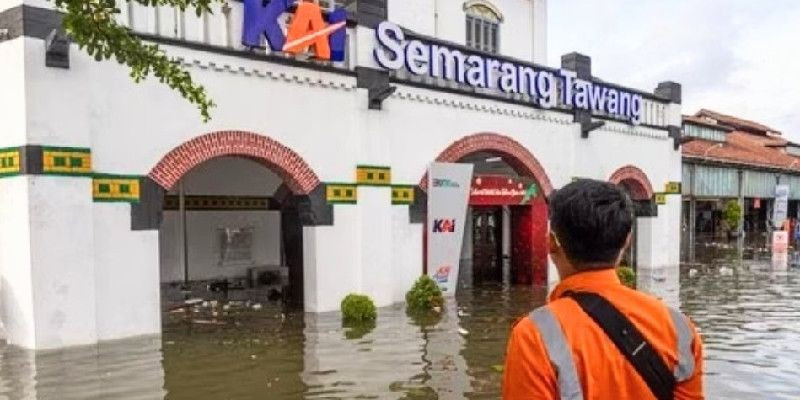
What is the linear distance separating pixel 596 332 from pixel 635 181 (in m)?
18.7

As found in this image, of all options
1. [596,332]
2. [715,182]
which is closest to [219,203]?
[596,332]

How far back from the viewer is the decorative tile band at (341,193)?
1198cm

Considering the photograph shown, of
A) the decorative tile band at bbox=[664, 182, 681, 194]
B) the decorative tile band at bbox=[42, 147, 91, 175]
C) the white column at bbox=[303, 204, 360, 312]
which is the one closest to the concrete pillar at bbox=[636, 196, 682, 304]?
the decorative tile band at bbox=[664, 182, 681, 194]

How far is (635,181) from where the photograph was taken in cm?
1950

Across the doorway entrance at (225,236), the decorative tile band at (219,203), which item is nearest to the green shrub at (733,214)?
the doorway entrance at (225,236)

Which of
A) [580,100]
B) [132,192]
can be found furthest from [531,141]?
[132,192]

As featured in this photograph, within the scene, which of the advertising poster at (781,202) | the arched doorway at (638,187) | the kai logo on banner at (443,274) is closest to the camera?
the kai logo on banner at (443,274)

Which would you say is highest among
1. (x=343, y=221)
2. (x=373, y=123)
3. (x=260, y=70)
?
(x=260, y=70)

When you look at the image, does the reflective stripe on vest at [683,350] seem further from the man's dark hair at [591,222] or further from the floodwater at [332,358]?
the floodwater at [332,358]

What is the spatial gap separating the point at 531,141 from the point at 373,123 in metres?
4.90

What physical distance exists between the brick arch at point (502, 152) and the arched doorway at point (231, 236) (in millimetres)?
3254

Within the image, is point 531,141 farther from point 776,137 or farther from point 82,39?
point 776,137

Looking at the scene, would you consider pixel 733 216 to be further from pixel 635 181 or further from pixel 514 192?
pixel 514 192

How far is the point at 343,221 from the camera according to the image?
480 inches
